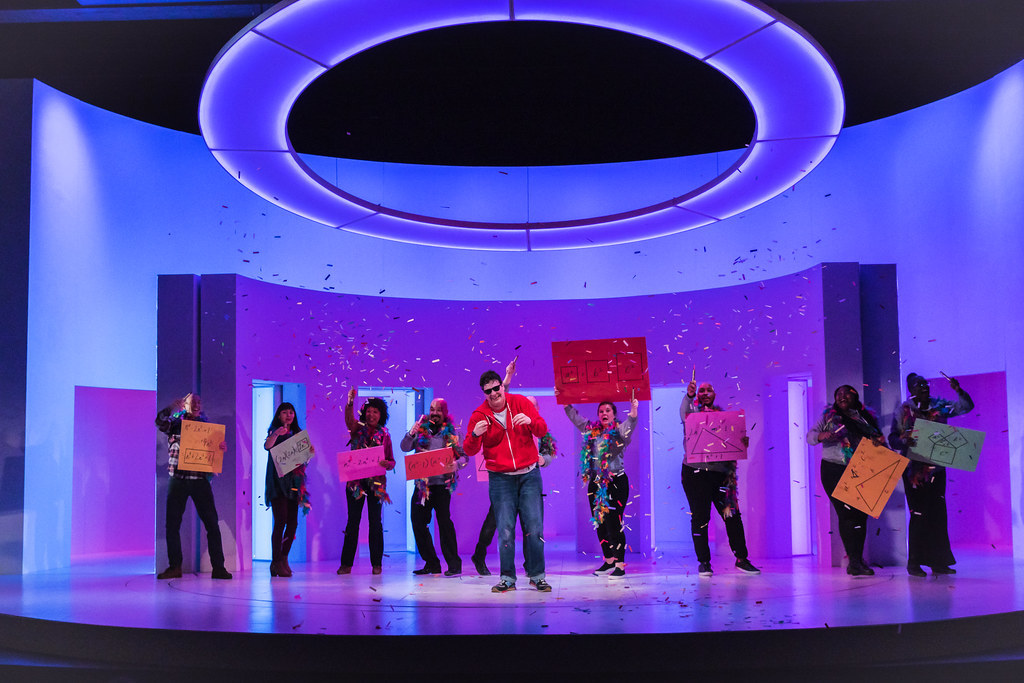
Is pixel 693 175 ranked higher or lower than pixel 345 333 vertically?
higher

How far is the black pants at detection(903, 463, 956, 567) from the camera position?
259 inches

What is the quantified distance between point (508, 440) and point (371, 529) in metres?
2.12

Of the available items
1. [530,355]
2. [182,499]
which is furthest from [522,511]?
[530,355]

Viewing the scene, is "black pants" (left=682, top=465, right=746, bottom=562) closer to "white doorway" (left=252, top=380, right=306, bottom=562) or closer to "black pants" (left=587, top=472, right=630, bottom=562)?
"black pants" (left=587, top=472, right=630, bottom=562)

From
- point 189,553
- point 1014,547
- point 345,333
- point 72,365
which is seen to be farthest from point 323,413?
point 1014,547

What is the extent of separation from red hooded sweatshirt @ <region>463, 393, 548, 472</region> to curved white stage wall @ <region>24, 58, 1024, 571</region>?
4.44 metres

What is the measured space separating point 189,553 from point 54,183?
4156 mm

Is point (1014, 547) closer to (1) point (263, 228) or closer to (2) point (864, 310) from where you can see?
(2) point (864, 310)

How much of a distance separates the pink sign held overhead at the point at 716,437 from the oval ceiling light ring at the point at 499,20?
2000mm

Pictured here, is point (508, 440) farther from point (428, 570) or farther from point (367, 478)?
point (428, 570)

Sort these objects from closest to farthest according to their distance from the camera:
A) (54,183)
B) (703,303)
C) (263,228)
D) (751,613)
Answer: (751,613) < (54,183) < (703,303) < (263,228)

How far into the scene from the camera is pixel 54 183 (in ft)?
28.4

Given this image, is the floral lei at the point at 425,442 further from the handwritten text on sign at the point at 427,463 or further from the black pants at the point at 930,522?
the black pants at the point at 930,522

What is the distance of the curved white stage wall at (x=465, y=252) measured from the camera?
8422 millimetres
